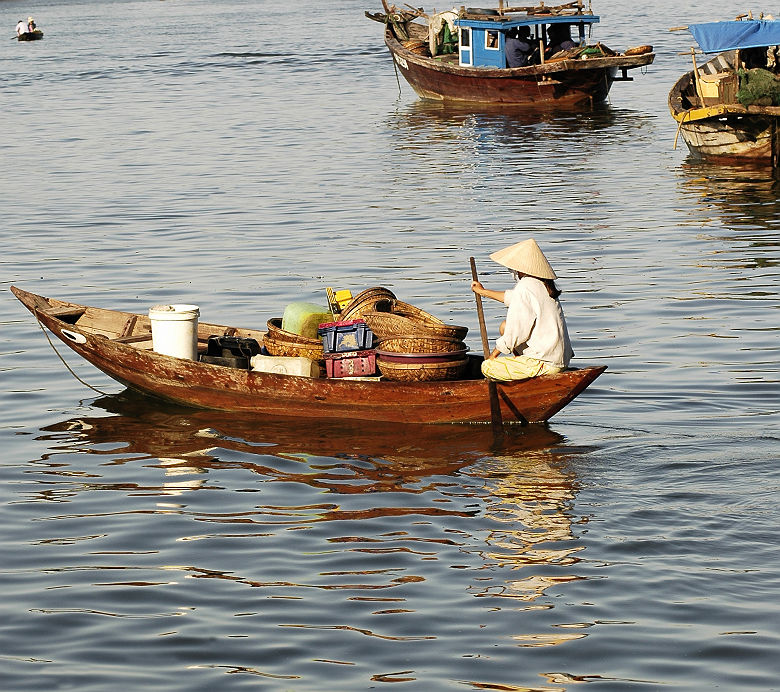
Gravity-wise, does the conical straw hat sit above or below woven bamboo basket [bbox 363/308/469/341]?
above

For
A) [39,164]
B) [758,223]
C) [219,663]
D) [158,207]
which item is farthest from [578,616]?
[39,164]

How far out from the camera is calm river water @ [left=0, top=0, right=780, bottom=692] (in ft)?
19.4

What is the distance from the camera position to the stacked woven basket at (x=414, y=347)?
914cm

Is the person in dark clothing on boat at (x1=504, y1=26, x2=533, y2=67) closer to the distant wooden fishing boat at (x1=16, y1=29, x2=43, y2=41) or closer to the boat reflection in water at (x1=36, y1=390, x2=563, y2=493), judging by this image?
the boat reflection in water at (x1=36, y1=390, x2=563, y2=493)

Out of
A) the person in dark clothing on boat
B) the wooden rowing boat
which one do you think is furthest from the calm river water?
the person in dark clothing on boat

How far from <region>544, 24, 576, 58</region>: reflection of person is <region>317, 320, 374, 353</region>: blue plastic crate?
812 inches

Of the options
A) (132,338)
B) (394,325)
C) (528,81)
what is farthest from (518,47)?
(394,325)

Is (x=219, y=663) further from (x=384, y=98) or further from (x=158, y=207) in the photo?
(x=384, y=98)

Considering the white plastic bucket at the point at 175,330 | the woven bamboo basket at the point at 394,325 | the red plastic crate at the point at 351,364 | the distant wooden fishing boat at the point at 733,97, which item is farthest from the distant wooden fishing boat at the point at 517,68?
the red plastic crate at the point at 351,364

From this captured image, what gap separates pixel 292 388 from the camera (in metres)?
9.41

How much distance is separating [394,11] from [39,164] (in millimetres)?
13634

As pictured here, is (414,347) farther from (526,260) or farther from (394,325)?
(526,260)

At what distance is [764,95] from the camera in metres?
18.9

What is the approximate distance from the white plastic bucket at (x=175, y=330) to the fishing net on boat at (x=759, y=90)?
38.6ft
